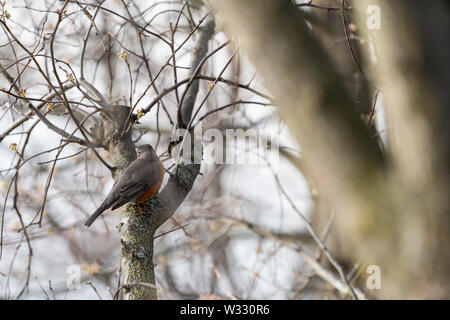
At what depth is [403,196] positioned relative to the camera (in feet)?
5.59

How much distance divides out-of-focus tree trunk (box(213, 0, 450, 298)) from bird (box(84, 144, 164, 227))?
223 cm

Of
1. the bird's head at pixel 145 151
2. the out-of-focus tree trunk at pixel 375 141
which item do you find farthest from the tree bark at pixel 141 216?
the out-of-focus tree trunk at pixel 375 141

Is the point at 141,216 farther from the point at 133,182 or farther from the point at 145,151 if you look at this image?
the point at 145,151

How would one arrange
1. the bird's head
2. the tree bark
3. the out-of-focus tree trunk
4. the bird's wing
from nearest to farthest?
the out-of-focus tree trunk < the tree bark < the bird's wing < the bird's head

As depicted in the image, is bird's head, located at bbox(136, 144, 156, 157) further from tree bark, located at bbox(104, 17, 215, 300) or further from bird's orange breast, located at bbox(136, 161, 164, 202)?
tree bark, located at bbox(104, 17, 215, 300)

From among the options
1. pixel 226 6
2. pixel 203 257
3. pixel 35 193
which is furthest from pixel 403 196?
pixel 35 193

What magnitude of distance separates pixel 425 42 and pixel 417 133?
0.92 feet

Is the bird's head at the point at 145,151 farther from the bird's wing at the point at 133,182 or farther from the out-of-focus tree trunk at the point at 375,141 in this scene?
the out-of-focus tree trunk at the point at 375,141

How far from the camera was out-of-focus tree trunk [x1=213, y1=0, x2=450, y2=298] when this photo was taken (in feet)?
5.22

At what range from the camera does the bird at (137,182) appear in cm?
419

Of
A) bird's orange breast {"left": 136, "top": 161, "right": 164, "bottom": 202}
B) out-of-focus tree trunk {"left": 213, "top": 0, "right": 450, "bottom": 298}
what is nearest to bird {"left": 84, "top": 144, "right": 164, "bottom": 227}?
bird's orange breast {"left": 136, "top": 161, "right": 164, "bottom": 202}

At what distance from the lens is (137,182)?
433 centimetres

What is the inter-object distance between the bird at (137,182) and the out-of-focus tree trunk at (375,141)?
2.23 m
